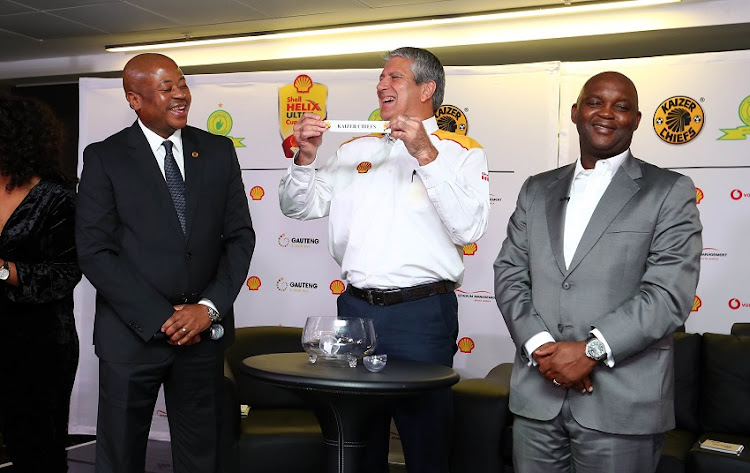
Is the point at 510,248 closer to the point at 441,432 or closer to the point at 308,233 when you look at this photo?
the point at 441,432

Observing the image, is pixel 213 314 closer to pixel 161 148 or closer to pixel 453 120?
pixel 161 148

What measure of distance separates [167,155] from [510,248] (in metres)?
1.20

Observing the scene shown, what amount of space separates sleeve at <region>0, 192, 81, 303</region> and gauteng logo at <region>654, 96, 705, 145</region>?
340 centimetres

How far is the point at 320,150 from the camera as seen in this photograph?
518cm

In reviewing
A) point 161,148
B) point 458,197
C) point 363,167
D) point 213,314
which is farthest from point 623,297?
point 161,148

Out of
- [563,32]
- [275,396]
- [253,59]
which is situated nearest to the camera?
[275,396]

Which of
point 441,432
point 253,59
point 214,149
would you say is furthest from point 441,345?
point 253,59

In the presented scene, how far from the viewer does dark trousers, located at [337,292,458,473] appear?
2.70 m

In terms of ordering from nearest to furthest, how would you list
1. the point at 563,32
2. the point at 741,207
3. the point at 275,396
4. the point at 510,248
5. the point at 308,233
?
1. the point at 510,248
2. the point at 275,396
3. the point at 741,207
4. the point at 308,233
5. the point at 563,32

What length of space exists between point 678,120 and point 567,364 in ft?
9.73

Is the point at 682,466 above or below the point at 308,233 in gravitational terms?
below

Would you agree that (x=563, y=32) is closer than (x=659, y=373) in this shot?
No

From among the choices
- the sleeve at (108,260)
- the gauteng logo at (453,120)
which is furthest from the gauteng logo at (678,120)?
the sleeve at (108,260)

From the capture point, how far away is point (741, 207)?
15.2ft
